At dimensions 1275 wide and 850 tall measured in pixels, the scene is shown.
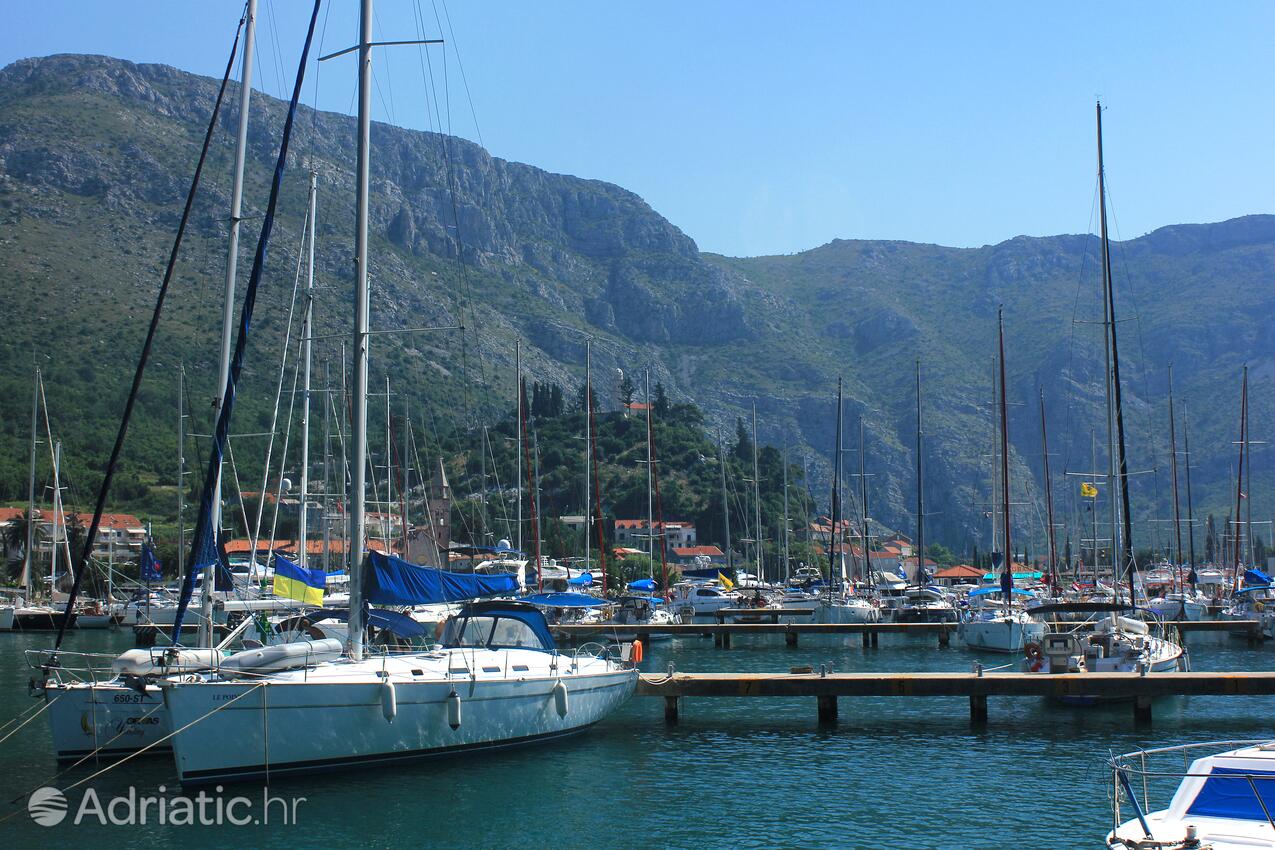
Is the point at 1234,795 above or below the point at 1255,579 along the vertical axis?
above

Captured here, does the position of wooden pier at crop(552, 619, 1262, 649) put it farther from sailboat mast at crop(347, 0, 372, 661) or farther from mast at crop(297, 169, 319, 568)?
sailboat mast at crop(347, 0, 372, 661)

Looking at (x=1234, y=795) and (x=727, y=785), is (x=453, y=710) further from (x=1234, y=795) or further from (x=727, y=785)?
(x=1234, y=795)

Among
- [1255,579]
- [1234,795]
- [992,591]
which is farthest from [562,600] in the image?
[1255,579]

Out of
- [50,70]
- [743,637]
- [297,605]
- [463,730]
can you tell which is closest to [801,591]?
[743,637]

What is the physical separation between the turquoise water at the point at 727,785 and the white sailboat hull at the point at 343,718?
1.43ft

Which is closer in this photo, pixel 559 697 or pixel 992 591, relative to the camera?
pixel 559 697

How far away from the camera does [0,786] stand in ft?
69.9

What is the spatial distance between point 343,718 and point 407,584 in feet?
11.8

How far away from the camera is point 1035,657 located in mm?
32500

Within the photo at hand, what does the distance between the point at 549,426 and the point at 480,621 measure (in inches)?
5380

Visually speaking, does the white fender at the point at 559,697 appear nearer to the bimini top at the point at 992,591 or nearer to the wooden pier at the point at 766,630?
the wooden pier at the point at 766,630

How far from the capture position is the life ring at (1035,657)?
32.3 metres

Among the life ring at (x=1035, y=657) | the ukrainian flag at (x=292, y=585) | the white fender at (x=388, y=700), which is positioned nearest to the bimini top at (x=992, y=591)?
the life ring at (x=1035, y=657)

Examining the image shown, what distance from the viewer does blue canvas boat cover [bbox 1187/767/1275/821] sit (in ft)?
43.2
